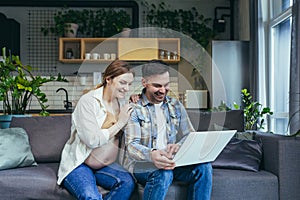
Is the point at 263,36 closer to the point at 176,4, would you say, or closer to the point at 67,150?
the point at 176,4

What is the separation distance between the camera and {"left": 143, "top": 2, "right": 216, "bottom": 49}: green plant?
6.04 meters

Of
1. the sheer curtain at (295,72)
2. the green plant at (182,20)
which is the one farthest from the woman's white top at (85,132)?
the green plant at (182,20)

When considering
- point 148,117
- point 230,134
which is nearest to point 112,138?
point 148,117

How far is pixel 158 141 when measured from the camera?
2.41 metres

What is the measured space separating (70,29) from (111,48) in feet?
1.99

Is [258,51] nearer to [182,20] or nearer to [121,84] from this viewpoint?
[182,20]

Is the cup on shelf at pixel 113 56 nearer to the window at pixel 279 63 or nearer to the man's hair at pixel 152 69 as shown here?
the window at pixel 279 63

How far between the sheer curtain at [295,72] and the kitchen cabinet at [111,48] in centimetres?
237

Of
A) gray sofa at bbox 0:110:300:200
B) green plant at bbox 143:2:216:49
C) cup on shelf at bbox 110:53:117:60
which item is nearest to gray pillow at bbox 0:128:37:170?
gray sofa at bbox 0:110:300:200

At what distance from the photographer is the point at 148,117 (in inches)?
95.3

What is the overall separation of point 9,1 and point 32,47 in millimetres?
680

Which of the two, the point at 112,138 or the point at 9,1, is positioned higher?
the point at 9,1

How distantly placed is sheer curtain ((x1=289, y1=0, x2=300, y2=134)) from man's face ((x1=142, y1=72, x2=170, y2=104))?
1.47 metres

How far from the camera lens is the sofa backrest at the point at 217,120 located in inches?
119
